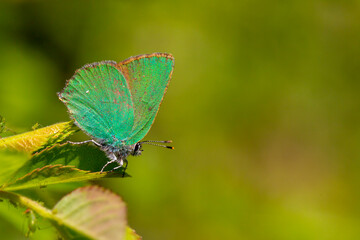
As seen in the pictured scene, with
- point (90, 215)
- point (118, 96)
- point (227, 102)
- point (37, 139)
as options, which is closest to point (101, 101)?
point (118, 96)

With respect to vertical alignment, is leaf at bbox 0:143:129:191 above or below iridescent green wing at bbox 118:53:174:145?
below

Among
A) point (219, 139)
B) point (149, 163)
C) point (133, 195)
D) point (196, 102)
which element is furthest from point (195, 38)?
point (133, 195)

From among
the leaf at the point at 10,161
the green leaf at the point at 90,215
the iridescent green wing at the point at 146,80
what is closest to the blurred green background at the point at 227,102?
the iridescent green wing at the point at 146,80

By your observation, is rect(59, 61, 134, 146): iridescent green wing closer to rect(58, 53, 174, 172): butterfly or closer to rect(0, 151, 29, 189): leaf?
rect(58, 53, 174, 172): butterfly

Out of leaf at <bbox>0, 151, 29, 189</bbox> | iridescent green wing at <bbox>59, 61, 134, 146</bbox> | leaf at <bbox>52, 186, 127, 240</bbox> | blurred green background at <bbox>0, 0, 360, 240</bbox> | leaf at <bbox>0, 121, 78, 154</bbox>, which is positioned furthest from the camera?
blurred green background at <bbox>0, 0, 360, 240</bbox>

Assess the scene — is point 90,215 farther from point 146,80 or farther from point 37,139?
point 146,80

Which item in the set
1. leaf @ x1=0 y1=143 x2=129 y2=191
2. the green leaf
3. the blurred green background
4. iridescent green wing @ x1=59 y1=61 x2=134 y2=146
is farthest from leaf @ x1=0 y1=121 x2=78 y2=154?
the blurred green background

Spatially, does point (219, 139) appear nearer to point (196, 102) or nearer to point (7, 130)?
point (196, 102)
